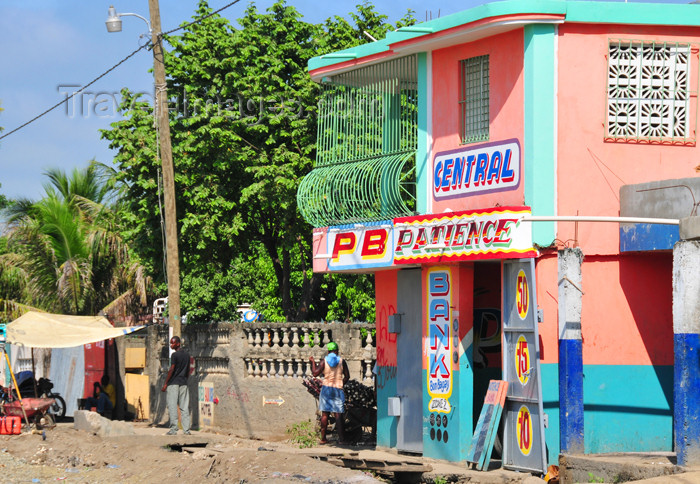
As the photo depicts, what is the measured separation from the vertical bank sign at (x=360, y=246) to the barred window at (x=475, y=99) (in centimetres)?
212

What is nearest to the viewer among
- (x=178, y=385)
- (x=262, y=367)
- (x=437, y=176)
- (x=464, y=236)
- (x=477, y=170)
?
(x=464, y=236)

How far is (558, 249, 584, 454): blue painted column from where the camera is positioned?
45.2 feet

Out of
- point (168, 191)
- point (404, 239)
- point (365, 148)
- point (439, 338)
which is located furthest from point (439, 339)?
point (168, 191)

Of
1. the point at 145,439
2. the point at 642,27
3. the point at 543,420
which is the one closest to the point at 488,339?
the point at 543,420

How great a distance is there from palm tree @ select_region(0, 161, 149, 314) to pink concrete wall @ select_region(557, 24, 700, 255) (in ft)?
65.0

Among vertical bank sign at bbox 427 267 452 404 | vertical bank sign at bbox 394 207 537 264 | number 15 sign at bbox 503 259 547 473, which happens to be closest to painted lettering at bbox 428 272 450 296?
vertical bank sign at bbox 427 267 452 404

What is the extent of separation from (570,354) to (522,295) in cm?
106

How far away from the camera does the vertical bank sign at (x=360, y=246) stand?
16531mm

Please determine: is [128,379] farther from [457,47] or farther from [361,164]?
[457,47]

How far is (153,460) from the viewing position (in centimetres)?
1672

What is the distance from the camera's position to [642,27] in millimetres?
14484

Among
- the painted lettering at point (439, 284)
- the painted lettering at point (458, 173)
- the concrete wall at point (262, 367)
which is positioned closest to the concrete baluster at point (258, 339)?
the concrete wall at point (262, 367)

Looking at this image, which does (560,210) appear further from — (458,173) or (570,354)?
(570,354)

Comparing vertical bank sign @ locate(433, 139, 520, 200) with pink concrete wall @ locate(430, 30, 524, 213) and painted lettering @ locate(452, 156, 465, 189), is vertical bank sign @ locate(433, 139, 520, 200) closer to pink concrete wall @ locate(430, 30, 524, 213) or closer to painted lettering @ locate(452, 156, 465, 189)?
painted lettering @ locate(452, 156, 465, 189)
